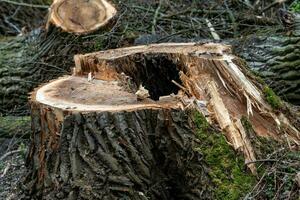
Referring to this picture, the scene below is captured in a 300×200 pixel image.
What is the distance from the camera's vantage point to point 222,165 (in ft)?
Answer: 12.1

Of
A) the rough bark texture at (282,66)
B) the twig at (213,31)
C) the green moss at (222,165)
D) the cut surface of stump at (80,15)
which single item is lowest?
the twig at (213,31)

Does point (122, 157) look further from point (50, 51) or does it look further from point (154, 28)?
point (154, 28)

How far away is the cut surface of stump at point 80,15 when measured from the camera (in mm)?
5977

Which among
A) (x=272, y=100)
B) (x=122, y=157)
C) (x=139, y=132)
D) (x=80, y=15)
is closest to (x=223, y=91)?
(x=272, y=100)

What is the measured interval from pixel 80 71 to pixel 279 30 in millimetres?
2213

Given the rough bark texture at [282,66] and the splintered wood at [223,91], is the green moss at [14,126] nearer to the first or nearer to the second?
the splintered wood at [223,91]

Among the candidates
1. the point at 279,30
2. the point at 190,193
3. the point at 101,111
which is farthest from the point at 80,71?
the point at 279,30

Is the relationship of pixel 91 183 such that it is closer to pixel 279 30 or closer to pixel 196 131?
pixel 196 131

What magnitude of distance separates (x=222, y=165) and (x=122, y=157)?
1.87 feet

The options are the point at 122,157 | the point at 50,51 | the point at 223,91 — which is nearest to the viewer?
the point at 122,157

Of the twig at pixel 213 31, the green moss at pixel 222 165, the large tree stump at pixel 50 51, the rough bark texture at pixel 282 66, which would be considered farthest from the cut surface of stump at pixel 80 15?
the green moss at pixel 222 165

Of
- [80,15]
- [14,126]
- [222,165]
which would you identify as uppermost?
[222,165]

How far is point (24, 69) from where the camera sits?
250 inches

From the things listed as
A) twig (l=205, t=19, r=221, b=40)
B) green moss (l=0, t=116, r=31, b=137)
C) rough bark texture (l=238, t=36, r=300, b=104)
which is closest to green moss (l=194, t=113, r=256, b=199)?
rough bark texture (l=238, t=36, r=300, b=104)
